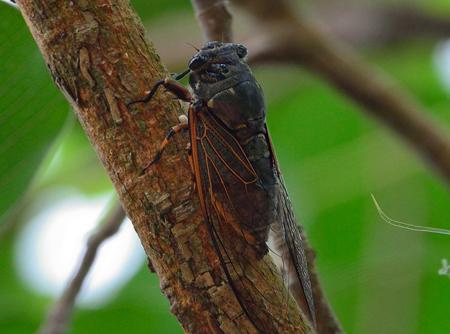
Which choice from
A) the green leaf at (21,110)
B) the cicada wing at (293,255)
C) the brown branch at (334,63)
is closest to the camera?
the cicada wing at (293,255)

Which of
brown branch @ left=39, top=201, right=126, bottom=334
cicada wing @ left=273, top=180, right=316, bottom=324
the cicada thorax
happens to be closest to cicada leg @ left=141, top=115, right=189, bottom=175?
the cicada thorax

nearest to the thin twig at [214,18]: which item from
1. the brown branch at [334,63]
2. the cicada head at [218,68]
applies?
the cicada head at [218,68]

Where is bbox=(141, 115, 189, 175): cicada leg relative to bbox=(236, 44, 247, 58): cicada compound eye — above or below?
below

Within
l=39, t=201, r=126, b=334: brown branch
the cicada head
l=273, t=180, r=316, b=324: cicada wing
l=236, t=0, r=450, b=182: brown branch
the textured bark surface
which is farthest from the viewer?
l=236, t=0, r=450, b=182: brown branch

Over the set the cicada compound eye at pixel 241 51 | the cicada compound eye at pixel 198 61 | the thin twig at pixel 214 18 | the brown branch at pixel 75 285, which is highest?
the thin twig at pixel 214 18

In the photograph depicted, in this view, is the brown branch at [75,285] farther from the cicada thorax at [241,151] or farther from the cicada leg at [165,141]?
the cicada leg at [165,141]

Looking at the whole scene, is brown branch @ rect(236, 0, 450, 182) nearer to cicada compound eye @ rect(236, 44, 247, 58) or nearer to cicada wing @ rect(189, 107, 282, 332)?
cicada compound eye @ rect(236, 44, 247, 58)

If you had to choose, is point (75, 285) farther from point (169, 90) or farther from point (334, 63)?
point (334, 63)

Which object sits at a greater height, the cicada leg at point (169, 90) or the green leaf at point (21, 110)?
the green leaf at point (21, 110)
